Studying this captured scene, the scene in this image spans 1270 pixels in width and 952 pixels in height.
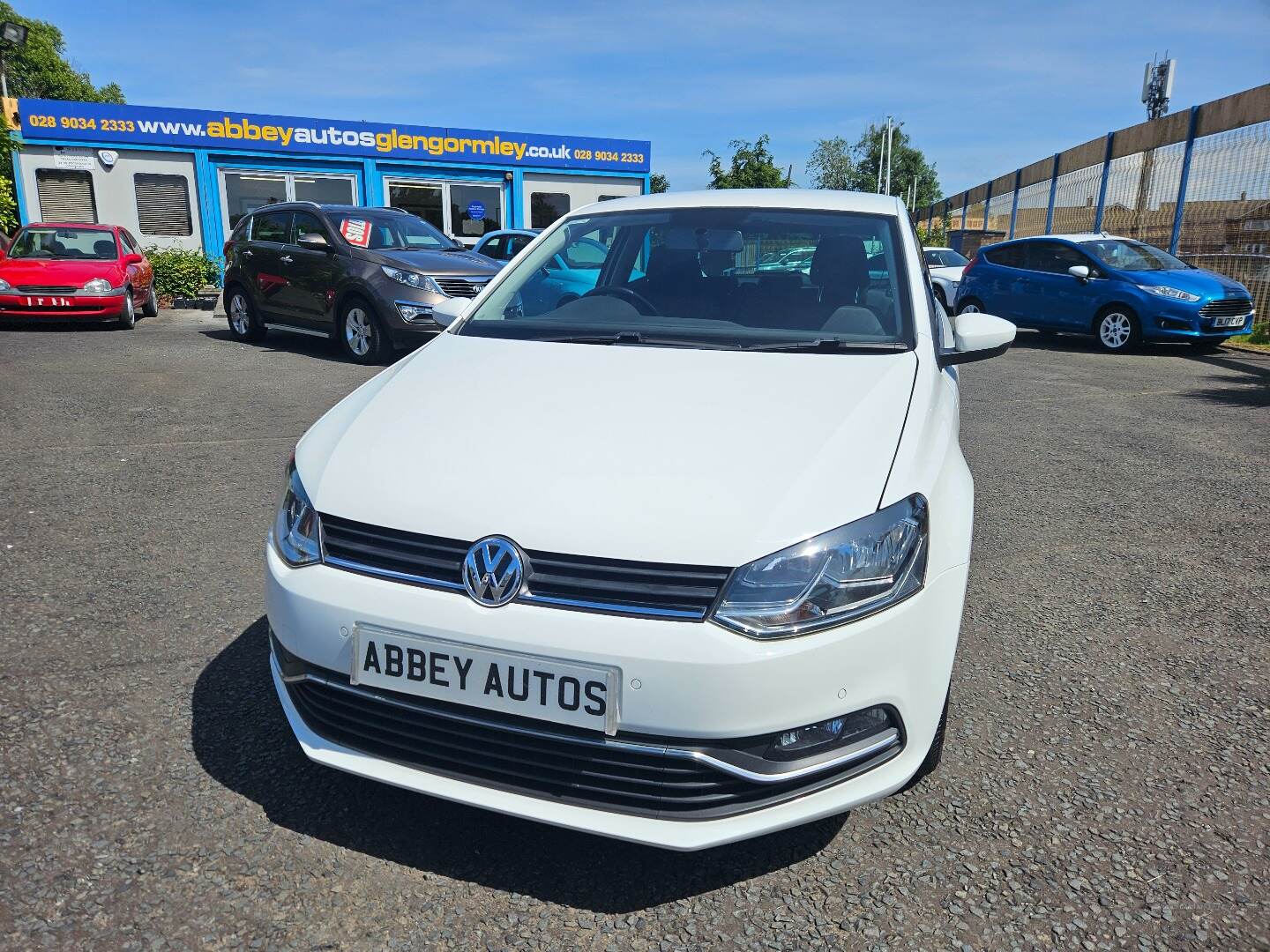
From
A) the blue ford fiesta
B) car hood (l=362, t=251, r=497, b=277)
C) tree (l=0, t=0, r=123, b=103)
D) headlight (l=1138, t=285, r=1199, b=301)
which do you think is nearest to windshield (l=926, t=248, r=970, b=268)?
the blue ford fiesta

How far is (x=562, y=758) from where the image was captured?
Result: 6.53ft

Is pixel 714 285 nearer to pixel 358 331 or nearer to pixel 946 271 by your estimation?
pixel 358 331

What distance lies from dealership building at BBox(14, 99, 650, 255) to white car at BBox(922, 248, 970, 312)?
21.7 feet

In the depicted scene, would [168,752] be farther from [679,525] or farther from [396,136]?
[396,136]

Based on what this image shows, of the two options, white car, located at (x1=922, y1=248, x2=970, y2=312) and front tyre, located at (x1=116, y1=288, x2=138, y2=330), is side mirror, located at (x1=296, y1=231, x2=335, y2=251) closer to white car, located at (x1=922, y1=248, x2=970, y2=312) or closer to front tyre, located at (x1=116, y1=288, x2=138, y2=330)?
front tyre, located at (x1=116, y1=288, x2=138, y2=330)

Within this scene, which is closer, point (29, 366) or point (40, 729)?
point (40, 729)

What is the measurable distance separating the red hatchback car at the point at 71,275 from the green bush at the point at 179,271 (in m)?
3.06

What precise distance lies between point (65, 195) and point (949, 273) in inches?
677

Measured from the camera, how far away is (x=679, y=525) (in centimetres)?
197

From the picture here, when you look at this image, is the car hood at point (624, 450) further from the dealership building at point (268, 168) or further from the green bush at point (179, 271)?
the green bush at point (179, 271)

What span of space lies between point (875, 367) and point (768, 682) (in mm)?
1187

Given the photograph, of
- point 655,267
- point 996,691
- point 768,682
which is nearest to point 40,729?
point 768,682

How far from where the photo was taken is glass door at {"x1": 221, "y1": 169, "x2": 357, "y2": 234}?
1964 cm

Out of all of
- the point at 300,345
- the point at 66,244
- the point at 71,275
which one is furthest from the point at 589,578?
the point at 66,244
